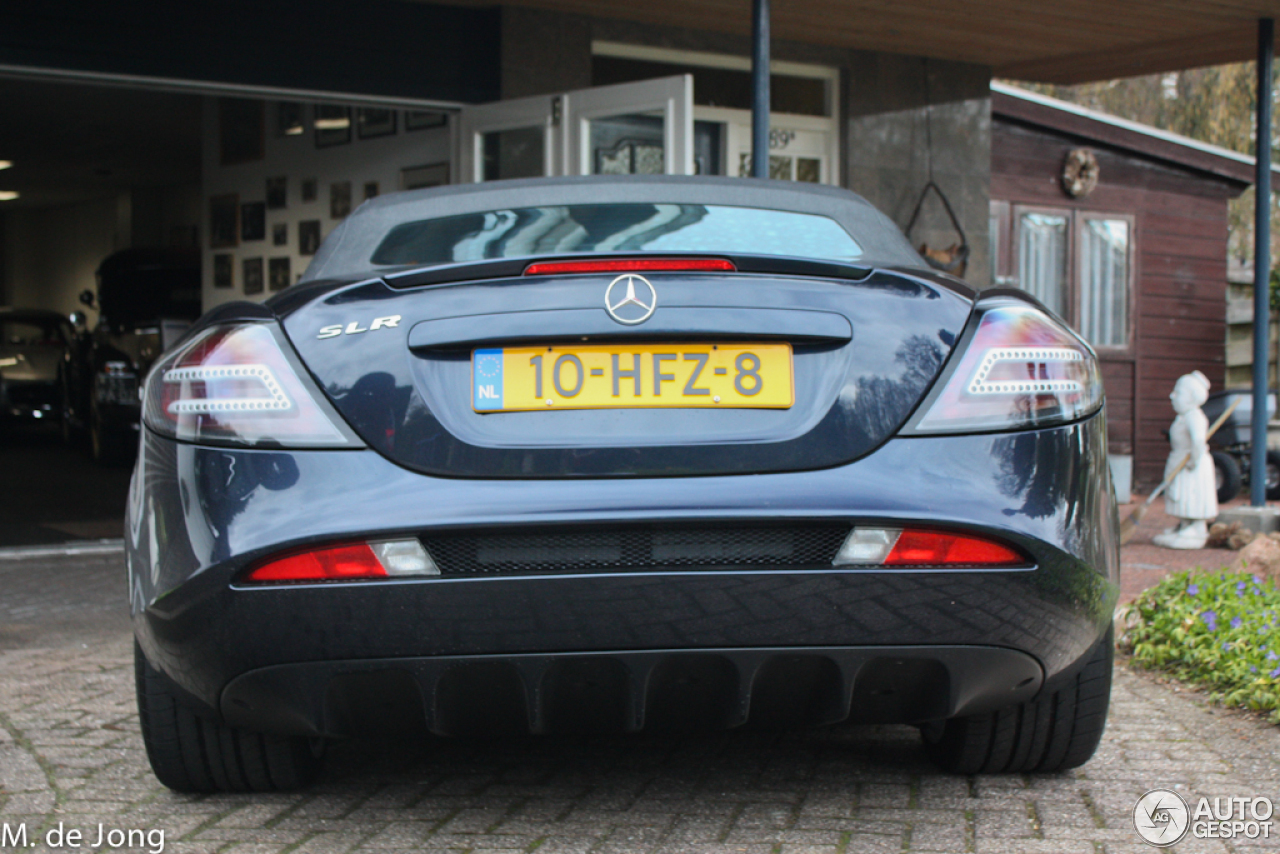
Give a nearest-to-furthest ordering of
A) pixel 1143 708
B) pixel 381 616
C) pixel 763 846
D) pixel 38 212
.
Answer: pixel 381 616
pixel 763 846
pixel 1143 708
pixel 38 212

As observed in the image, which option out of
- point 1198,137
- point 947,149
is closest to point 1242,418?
point 947,149

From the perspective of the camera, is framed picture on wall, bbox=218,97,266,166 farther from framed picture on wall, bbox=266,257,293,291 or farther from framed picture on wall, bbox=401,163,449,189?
framed picture on wall, bbox=401,163,449,189

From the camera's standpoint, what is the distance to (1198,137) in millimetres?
30703

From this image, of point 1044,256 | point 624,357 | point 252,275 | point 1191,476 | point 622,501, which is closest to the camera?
point 622,501

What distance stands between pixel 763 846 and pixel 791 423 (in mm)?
807

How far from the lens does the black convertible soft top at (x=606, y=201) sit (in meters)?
3.16

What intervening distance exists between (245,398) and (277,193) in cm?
943

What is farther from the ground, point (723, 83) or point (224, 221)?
point (723, 83)

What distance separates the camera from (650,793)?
2.89 meters

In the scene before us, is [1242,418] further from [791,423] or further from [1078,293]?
[791,423]

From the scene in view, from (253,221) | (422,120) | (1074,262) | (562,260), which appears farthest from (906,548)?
(1074,262)

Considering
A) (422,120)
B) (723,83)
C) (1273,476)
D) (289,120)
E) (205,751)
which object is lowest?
(1273,476)

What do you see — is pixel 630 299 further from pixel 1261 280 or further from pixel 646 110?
pixel 1261 280

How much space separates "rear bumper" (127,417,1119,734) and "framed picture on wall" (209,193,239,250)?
9969mm
